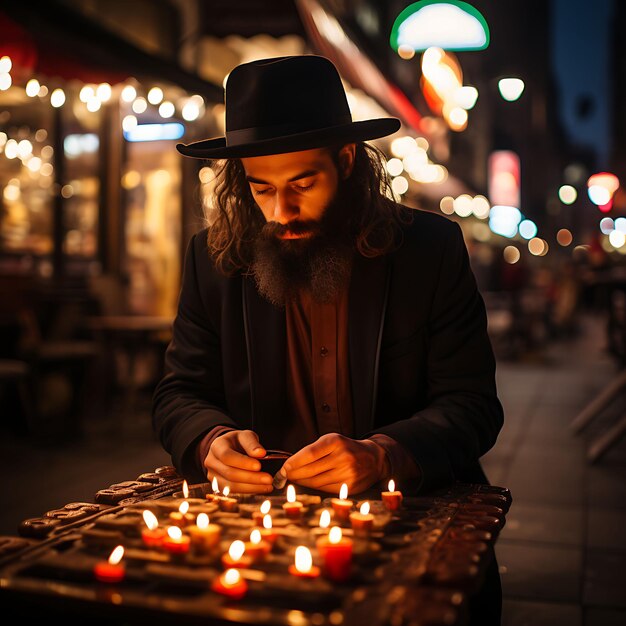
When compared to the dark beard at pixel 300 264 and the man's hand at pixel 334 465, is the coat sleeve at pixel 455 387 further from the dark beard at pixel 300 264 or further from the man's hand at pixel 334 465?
the dark beard at pixel 300 264

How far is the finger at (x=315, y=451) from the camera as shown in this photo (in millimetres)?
2094

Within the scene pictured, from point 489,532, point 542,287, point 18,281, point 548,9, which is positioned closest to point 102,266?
point 18,281

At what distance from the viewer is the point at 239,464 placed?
7.22 feet

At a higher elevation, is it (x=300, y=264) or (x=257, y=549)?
(x=300, y=264)

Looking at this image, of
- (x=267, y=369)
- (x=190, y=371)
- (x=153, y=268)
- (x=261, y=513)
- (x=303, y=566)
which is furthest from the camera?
(x=153, y=268)

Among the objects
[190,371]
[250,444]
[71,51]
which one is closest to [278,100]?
[190,371]

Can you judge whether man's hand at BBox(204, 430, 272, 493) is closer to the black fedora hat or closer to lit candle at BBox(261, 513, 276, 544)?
lit candle at BBox(261, 513, 276, 544)

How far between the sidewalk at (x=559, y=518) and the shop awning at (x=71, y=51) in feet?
15.9

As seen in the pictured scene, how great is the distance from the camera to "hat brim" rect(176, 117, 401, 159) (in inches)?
97.5

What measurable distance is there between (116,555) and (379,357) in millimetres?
1221

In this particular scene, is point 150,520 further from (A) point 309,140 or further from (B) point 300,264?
(A) point 309,140

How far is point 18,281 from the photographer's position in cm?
927

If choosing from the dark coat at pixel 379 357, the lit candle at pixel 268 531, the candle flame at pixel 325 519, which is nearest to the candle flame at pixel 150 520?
the lit candle at pixel 268 531

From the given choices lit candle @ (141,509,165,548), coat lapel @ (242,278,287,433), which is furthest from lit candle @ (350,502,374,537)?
coat lapel @ (242,278,287,433)
